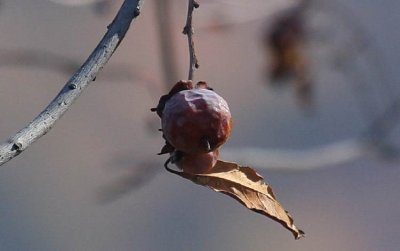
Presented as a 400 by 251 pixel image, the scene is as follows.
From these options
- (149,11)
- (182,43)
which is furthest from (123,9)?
(149,11)

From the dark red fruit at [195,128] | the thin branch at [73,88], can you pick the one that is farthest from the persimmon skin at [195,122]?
the thin branch at [73,88]

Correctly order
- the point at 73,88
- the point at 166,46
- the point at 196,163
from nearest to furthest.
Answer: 1. the point at 73,88
2. the point at 196,163
3. the point at 166,46

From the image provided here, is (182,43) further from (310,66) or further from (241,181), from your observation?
(241,181)

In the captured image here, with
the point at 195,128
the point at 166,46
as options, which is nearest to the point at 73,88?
the point at 195,128

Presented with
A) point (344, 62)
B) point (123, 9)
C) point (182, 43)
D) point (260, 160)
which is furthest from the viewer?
point (182, 43)

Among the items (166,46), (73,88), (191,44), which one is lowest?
(73,88)

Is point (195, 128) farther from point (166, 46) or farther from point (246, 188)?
point (166, 46)

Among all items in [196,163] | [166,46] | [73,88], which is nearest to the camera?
[73,88]

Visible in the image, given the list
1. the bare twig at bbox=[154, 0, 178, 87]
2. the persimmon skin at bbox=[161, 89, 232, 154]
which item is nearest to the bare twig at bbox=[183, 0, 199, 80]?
the persimmon skin at bbox=[161, 89, 232, 154]

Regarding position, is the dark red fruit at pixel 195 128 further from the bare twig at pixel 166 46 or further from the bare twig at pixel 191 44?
the bare twig at pixel 166 46
